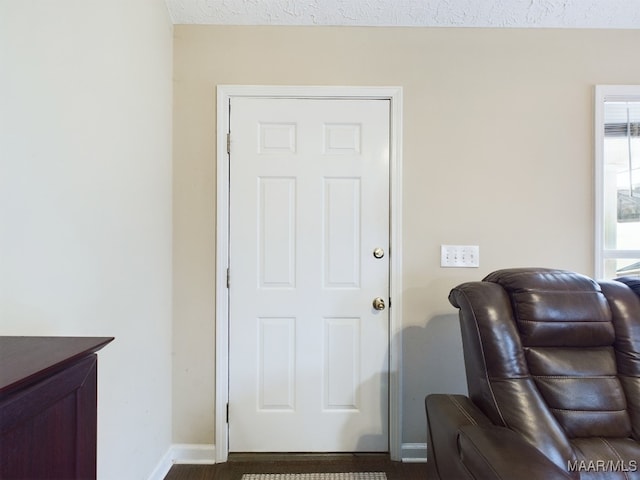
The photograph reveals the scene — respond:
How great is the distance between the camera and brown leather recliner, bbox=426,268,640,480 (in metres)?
1.04

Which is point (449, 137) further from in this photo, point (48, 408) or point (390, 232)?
point (48, 408)

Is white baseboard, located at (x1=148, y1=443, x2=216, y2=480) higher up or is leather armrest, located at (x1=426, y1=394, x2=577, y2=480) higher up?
leather armrest, located at (x1=426, y1=394, x2=577, y2=480)

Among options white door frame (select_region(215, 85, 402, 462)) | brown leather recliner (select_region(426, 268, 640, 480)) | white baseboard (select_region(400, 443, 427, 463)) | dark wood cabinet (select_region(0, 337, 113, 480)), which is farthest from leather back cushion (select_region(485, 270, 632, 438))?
dark wood cabinet (select_region(0, 337, 113, 480))

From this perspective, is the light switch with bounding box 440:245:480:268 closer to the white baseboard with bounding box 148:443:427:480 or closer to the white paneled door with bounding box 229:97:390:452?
the white paneled door with bounding box 229:97:390:452

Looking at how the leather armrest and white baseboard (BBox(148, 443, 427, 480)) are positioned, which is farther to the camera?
white baseboard (BBox(148, 443, 427, 480))

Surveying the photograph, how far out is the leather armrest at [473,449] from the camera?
791 mm

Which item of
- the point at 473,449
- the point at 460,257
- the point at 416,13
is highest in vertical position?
the point at 416,13

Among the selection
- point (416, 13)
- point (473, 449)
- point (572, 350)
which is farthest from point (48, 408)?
point (416, 13)

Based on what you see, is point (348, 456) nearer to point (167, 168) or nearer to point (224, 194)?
point (224, 194)

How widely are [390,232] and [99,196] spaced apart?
1382 mm

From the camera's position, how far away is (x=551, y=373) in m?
1.16

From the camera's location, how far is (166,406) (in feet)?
5.43

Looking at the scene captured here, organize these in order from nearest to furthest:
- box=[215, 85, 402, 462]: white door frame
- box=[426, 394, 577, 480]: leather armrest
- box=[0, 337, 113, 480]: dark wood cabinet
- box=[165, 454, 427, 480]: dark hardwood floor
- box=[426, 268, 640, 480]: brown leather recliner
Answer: box=[0, 337, 113, 480]: dark wood cabinet
box=[426, 394, 577, 480]: leather armrest
box=[426, 268, 640, 480]: brown leather recliner
box=[165, 454, 427, 480]: dark hardwood floor
box=[215, 85, 402, 462]: white door frame

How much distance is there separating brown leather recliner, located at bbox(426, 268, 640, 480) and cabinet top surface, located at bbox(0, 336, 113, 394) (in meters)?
1.11
